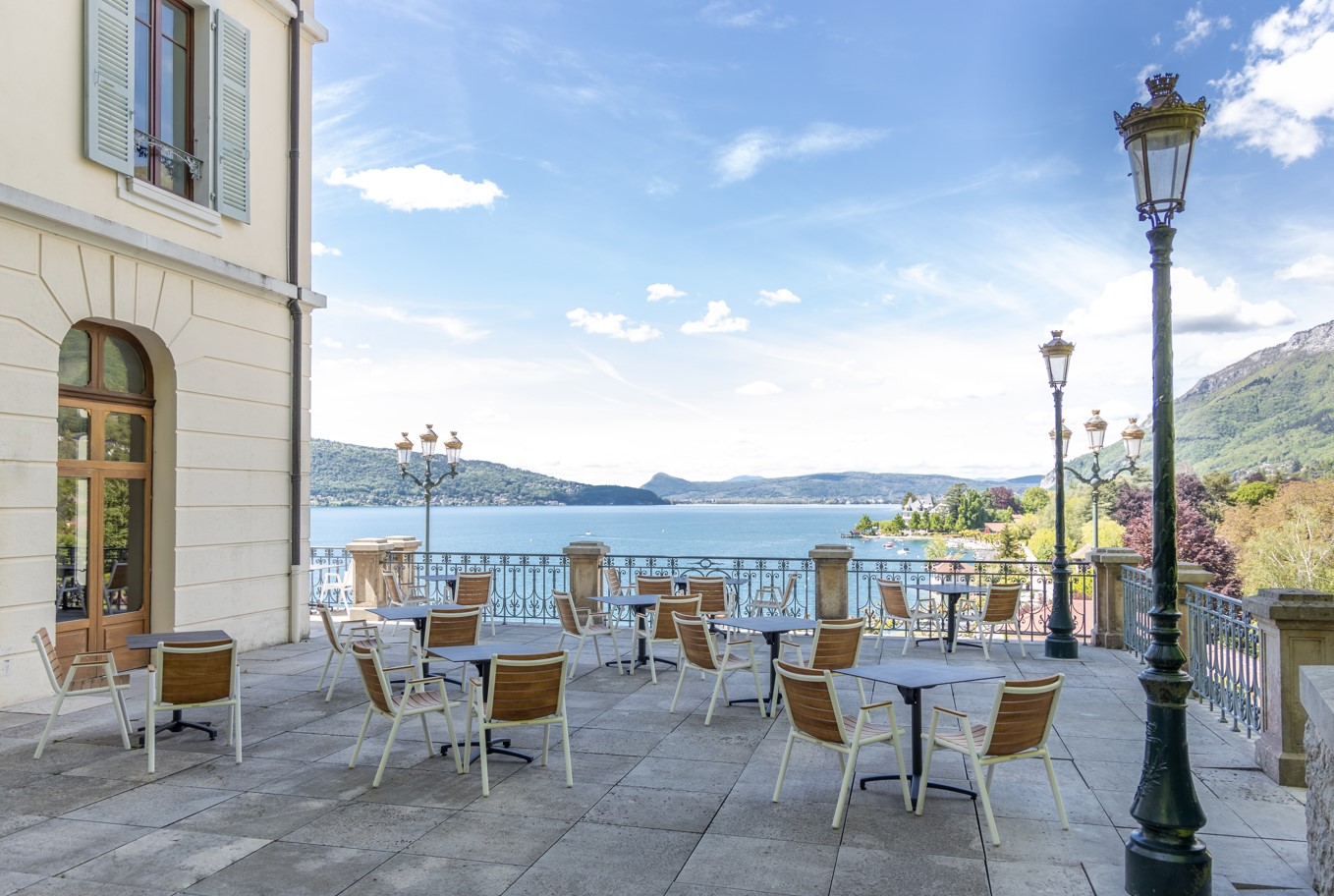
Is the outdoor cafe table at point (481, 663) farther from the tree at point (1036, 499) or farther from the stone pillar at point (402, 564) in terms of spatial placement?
the tree at point (1036, 499)

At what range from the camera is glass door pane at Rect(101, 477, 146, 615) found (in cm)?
1023

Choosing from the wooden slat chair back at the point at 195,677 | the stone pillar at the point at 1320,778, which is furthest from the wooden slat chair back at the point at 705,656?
the stone pillar at the point at 1320,778

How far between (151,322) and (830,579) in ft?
32.2

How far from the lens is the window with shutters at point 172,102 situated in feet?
31.7

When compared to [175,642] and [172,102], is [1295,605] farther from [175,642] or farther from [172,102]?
[172,102]

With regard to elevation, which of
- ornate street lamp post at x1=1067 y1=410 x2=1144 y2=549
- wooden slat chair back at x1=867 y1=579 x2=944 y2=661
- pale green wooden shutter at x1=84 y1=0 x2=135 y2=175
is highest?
pale green wooden shutter at x1=84 y1=0 x2=135 y2=175

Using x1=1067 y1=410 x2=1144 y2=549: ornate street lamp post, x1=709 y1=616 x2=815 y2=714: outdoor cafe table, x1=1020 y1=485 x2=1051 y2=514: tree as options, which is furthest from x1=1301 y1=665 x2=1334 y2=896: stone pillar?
x1=1020 y1=485 x2=1051 y2=514: tree

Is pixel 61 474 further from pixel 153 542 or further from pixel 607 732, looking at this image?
pixel 607 732

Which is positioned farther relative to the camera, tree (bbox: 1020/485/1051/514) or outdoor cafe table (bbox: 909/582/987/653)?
tree (bbox: 1020/485/1051/514)

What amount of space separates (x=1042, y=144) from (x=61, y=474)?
34.2 m

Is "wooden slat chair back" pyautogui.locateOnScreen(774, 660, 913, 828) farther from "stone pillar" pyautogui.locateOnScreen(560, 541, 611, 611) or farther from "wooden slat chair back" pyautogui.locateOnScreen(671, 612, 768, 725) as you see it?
"stone pillar" pyautogui.locateOnScreen(560, 541, 611, 611)

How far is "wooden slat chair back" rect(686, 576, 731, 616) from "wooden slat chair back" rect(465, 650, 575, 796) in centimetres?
568

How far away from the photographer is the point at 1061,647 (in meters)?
11.1

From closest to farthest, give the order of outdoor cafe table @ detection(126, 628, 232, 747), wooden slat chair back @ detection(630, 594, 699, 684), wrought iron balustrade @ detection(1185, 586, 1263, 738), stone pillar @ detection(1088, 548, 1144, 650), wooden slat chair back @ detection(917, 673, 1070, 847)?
wooden slat chair back @ detection(917, 673, 1070, 847)
wrought iron balustrade @ detection(1185, 586, 1263, 738)
outdoor cafe table @ detection(126, 628, 232, 747)
wooden slat chair back @ detection(630, 594, 699, 684)
stone pillar @ detection(1088, 548, 1144, 650)
